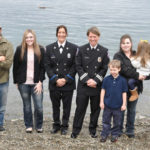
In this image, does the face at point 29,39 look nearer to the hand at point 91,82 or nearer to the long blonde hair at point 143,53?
the hand at point 91,82

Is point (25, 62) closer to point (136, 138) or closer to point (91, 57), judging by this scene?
point (91, 57)

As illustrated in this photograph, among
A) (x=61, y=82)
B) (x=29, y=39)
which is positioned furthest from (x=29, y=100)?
(x=29, y=39)

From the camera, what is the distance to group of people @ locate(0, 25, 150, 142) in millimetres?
5277

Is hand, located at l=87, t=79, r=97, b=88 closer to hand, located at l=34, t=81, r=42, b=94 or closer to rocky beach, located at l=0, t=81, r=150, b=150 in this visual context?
hand, located at l=34, t=81, r=42, b=94

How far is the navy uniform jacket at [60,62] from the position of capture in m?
5.48

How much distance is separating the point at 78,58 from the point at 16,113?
14.9 feet

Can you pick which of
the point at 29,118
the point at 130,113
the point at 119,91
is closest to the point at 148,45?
the point at 119,91

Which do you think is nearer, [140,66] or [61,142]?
[140,66]

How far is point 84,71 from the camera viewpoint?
5441mm

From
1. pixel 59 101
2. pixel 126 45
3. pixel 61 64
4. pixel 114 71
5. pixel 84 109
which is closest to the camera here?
pixel 114 71

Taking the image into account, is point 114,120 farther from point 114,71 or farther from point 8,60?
point 8,60

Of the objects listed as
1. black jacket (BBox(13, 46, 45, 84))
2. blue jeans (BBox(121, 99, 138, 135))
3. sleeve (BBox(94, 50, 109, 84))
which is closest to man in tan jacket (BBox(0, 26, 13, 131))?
black jacket (BBox(13, 46, 45, 84))

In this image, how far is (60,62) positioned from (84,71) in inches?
20.1

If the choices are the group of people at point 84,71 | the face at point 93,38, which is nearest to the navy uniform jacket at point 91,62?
the group of people at point 84,71
